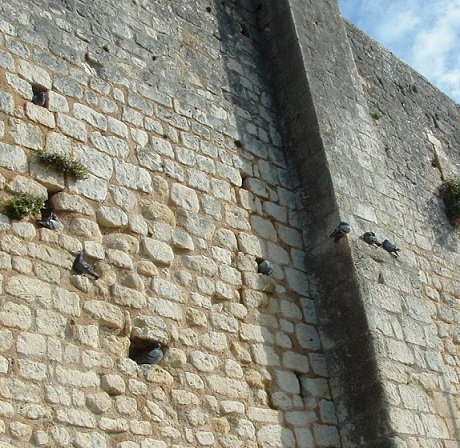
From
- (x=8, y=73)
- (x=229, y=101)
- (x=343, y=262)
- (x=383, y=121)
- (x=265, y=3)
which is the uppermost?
(x=265, y=3)

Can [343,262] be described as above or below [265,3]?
below

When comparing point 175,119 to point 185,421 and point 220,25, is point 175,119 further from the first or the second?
point 185,421

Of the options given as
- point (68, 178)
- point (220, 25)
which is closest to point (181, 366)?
point (68, 178)

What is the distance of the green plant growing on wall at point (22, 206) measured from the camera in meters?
4.91

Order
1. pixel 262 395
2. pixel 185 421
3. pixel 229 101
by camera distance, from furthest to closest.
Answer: pixel 229 101 → pixel 262 395 → pixel 185 421

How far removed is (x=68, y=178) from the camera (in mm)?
5348

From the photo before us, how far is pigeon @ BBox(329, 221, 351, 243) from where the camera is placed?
255 inches

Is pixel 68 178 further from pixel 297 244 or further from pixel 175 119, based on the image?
pixel 297 244

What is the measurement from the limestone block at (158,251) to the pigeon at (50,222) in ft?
2.22

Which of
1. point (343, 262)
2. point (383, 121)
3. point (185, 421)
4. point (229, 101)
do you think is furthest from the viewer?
point (383, 121)

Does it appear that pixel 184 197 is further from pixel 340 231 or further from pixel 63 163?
pixel 340 231

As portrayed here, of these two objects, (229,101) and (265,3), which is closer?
(229,101)

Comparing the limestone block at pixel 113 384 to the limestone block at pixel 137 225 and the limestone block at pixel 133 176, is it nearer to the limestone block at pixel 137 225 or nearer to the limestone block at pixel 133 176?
the limestone block at pixel 137 225

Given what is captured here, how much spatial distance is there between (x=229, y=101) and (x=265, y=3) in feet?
4.95
